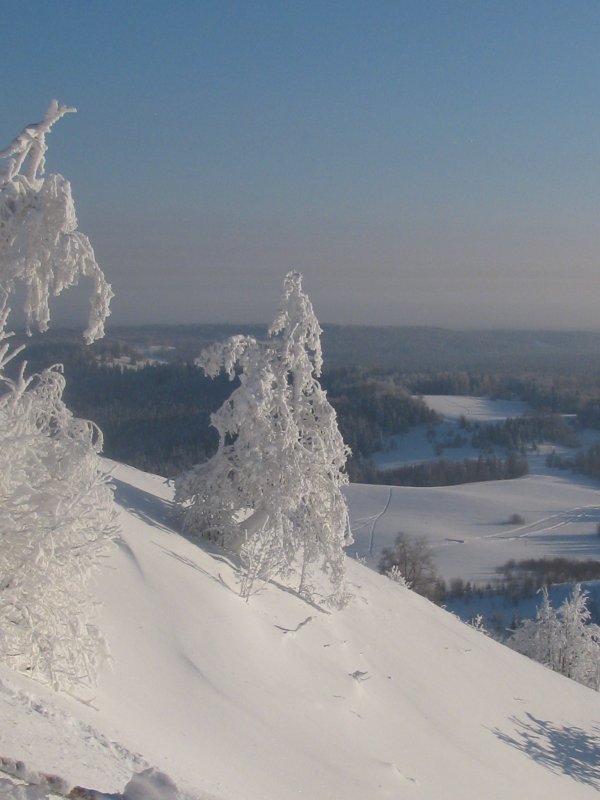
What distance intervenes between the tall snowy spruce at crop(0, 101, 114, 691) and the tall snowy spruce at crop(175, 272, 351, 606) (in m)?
5.35

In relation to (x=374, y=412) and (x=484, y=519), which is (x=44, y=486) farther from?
(x=374, y=412)

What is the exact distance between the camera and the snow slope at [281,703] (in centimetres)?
654

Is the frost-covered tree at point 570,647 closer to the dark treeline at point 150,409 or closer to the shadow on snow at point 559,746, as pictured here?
the shadow on snow at point 559,746

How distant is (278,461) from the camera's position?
44.5 feet

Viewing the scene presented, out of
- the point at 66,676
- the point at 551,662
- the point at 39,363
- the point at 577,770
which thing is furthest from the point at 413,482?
the point at 66,676

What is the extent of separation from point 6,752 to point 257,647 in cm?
643

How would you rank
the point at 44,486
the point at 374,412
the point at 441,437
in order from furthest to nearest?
the point at 374,412, the point at 441,437, the point at 44,486

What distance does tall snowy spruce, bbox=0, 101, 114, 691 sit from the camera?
21.0 ft

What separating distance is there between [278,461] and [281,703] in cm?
456

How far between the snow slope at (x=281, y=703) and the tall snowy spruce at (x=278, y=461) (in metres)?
0.71

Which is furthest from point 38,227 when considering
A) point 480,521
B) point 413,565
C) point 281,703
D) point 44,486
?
point 480,521

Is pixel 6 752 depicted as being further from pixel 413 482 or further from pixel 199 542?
pixel 413 482

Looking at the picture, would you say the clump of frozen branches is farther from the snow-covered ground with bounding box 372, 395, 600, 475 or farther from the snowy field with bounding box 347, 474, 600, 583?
the snow-covered ground with bounding box 372, 395, 600, 475

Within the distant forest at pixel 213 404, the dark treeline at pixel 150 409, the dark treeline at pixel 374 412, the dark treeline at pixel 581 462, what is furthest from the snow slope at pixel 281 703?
the dark treeline at pixel 581 462
